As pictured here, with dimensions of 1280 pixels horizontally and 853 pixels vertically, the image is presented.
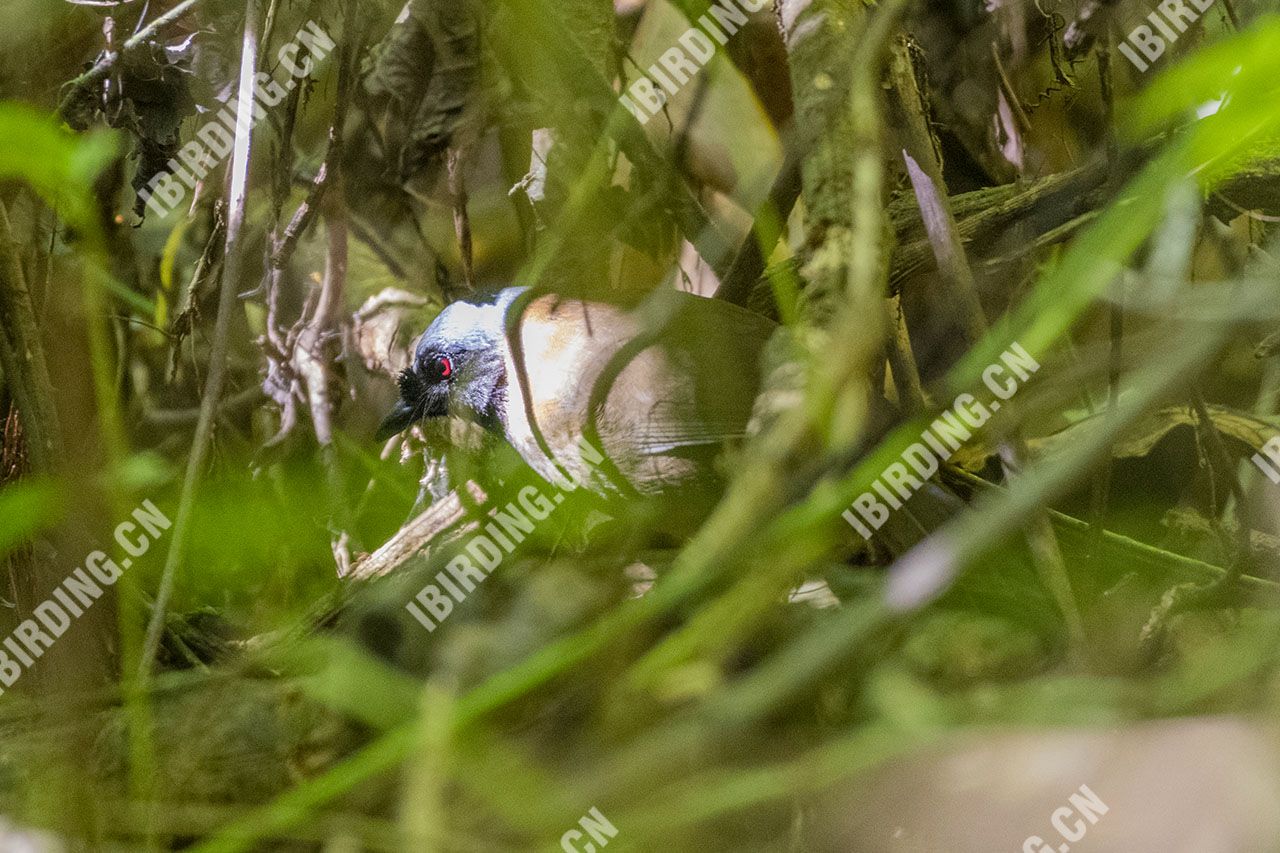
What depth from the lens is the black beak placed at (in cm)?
288

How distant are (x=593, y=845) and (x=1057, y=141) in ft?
7.53

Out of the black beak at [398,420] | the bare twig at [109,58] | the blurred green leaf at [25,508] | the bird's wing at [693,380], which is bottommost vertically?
the bird's wing at [693,380]

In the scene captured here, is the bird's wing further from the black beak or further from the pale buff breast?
the black beak

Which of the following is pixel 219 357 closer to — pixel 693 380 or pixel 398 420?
pixel 693 380

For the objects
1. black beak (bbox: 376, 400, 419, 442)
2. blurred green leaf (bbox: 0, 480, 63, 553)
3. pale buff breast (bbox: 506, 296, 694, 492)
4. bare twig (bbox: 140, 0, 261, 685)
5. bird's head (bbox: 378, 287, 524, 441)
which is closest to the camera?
blurred green leaf (bbox: 0, 480, 63, 553)

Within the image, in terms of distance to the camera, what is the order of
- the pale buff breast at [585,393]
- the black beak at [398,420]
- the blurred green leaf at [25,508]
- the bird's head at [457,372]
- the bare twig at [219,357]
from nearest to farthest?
1. the blurred green leaf at [25,508]
2. the bare twig at [219,357]
3. the pale buff breast at [585,393]
4. the bird's head at [457,372]
5. the black beak at [398,420]

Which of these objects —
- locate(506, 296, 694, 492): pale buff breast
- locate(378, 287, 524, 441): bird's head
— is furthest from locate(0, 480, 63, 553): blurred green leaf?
locate(378, 287, 524, 441): bird's head

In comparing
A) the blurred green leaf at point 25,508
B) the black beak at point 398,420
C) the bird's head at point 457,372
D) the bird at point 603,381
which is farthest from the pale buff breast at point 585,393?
the blurred green leaf at point 25,508

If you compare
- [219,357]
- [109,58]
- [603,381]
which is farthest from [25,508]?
[109,58]

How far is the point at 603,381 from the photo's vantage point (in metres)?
2.29

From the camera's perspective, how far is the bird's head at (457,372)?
2768 mm

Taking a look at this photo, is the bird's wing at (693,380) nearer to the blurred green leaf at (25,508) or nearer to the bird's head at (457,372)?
the bird's head at (457,372)

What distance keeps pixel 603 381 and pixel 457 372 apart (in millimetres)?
708

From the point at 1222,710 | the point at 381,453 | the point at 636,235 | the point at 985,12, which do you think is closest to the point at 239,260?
the point at 636,235
